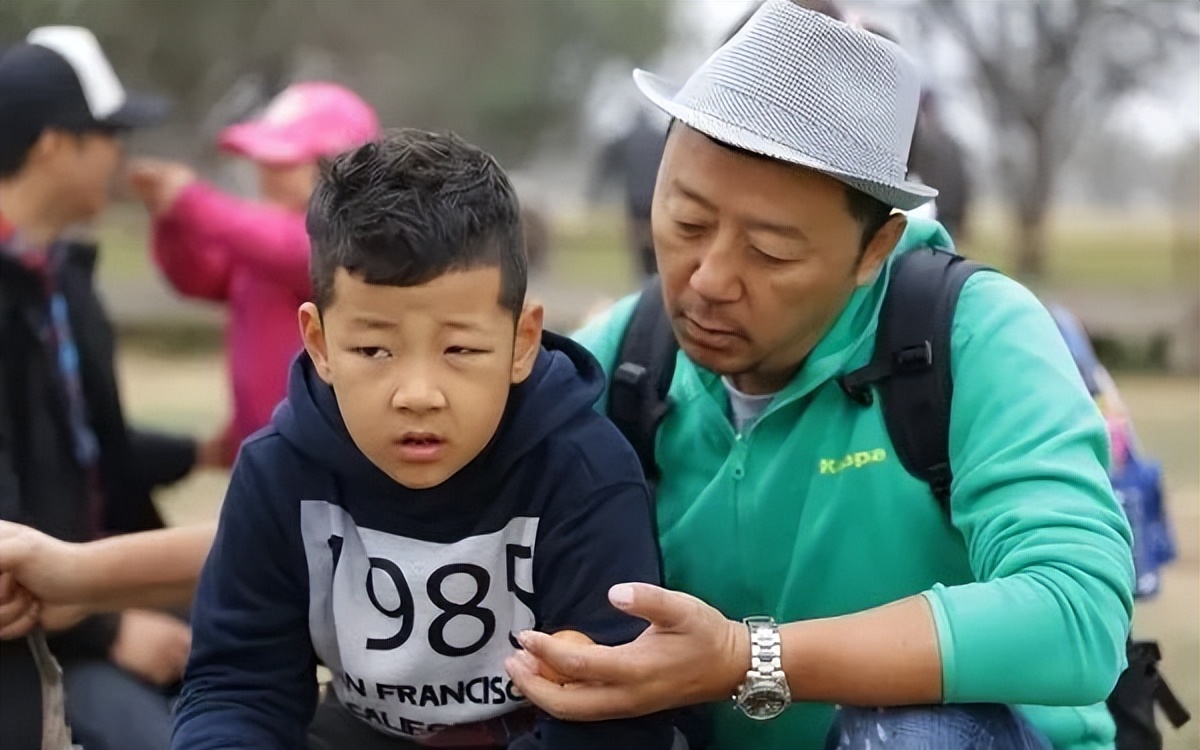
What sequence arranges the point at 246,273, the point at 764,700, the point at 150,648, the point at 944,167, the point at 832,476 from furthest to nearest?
the point at 246,273 < the point at 944,167 < the point at 150,648 < the point at 832,476 < the point at 764,700

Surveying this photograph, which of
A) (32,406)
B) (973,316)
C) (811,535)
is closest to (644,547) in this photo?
(811,535)

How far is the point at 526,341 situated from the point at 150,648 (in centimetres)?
111

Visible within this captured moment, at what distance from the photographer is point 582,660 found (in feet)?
5.57

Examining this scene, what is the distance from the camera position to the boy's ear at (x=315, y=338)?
186cm

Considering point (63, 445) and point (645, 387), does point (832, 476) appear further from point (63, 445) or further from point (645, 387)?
point (63, 445)

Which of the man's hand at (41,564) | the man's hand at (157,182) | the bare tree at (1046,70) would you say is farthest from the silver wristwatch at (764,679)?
the bare tree at (1046,70)

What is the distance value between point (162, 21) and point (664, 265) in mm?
12825

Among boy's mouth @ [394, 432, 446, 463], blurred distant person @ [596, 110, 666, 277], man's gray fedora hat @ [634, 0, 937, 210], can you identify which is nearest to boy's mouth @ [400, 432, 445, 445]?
boy's mouth @ [394, 432, 446, 463]

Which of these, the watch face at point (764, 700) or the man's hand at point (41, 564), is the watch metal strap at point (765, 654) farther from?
the man's hand at point (41, 564)

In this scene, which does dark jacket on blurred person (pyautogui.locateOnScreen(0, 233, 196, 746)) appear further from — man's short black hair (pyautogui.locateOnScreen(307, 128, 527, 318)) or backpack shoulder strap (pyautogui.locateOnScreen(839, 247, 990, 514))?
backpack shoulder strap (pyautogui.locateOnScreen(839, 247, 990, 514))

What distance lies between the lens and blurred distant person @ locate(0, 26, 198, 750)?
2.37 m

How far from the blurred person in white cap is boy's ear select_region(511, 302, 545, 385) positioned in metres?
0.19

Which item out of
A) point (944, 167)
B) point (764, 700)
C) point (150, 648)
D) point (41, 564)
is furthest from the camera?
point (944, 167)

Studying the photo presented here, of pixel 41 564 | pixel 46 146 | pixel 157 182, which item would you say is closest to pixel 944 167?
pixel 157 182
